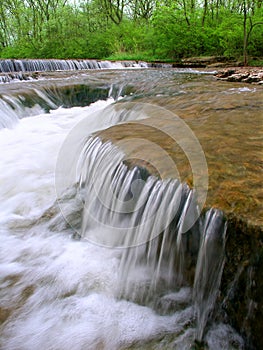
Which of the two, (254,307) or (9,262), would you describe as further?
(9,262)

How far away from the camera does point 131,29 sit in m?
23.8

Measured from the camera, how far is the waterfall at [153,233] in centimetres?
183

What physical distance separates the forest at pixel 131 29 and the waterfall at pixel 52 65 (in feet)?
15.7

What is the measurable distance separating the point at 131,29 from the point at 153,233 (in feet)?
82.2

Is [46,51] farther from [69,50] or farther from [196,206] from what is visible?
[196,206]

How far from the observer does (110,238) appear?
2.68m

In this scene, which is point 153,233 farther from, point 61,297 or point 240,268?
point 61,297

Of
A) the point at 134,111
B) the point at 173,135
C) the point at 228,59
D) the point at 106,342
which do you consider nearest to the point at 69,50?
the point at 228,59

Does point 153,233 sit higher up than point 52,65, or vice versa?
point 52,65

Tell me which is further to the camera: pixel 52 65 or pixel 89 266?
pixel 52 65

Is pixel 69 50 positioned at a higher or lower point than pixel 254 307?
higher

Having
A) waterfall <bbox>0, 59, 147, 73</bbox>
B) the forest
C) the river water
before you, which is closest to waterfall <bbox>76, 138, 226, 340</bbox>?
the river water

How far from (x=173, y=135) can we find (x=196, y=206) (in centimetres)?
143

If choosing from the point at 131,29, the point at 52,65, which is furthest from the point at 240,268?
the point at 131,29
